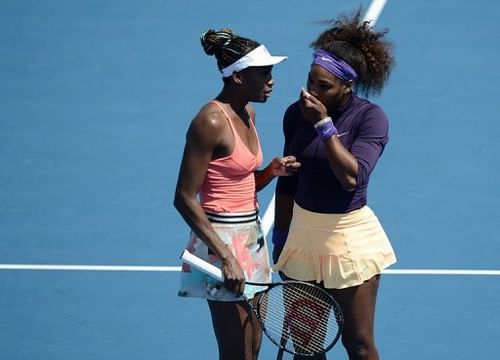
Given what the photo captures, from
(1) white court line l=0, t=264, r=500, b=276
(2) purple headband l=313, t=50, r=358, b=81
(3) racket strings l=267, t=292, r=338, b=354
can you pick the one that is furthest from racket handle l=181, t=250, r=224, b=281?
(1) white court line l=0, t=264, r=500, b=276

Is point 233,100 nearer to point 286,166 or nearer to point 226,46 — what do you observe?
point 226,46

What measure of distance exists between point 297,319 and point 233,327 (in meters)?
0.28

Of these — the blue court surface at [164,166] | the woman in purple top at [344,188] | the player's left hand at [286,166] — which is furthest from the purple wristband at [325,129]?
the blue court surface at [164,166]

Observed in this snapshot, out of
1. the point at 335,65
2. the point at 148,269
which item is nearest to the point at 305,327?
the point at 335,65

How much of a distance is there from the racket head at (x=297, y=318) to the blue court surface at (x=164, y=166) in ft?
4.96

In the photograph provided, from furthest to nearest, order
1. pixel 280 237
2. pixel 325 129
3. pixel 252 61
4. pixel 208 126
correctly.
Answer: pixel 280 237, pixel 252 61, pixel 208 126, pixel 325 129

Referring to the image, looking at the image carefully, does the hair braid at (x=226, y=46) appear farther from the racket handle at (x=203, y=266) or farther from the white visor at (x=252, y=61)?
the racket handle at (x=203, y=266)

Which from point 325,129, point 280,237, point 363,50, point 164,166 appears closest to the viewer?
point 325,129

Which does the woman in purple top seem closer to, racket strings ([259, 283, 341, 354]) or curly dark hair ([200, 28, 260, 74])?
racket strings ([259, 283, 341, 354])

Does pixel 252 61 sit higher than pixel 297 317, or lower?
higher

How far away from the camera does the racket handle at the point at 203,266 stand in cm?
458

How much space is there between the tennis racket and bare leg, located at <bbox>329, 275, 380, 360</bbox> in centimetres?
7

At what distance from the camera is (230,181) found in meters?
4.70

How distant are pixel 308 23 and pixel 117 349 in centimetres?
580
